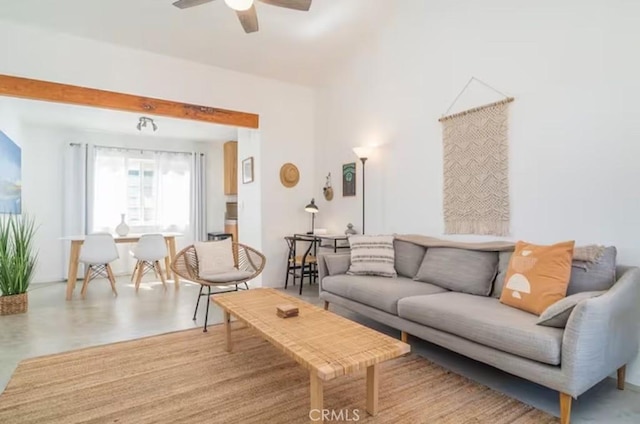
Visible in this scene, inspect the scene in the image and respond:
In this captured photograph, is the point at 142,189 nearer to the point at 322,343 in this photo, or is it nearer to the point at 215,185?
the point at 215,185

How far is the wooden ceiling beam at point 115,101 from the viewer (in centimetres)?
335

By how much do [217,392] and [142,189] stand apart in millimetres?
5044

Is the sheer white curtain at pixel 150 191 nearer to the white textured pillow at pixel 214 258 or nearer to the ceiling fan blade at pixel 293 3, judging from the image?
the white textured pillow at pixel 214 258

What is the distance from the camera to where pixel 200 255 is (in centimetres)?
358

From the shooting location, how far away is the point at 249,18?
2.74m

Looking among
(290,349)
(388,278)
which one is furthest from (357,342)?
(388,278)

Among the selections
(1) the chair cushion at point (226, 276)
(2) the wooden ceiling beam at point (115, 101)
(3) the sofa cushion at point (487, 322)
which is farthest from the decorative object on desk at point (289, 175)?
(3) the sofa cushion at point (487, 322)

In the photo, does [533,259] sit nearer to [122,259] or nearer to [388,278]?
[388,278]

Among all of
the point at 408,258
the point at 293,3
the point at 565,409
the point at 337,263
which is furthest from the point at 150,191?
the point at 565,409

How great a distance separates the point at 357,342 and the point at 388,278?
5.07ft

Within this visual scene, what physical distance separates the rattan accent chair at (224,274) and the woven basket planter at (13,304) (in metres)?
1.61

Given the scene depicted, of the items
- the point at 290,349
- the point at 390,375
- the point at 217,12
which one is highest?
the point at 217,12

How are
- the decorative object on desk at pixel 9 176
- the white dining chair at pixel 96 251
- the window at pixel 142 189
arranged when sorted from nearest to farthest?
the decorative object on desk at pixel 9 176
the white dining chair at pixel 96 251
the window at pixel 142 189

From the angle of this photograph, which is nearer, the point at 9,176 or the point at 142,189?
the point at 9,176
